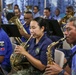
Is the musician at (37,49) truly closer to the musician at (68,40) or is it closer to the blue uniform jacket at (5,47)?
the blue uniform jacket at (5,47)

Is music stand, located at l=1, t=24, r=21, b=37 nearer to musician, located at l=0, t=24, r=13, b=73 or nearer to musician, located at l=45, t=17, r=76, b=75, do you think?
musician, located at l=0, t=24, r=13, b=73

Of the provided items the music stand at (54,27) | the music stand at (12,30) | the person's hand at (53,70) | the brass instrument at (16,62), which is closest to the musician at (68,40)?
the person's hand at (53,70)

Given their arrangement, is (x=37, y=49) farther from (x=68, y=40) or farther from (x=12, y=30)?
(x=12, y=30)

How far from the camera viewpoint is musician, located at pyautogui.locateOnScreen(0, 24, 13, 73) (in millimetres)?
2734

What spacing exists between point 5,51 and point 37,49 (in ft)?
1.34

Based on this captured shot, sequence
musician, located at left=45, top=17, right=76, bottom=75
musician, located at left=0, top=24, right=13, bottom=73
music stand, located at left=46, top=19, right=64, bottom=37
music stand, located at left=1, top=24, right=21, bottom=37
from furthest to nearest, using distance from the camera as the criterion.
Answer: music stand, located at left=46, top=19, right=64, bottom=37 → music stand, located at left=1, top=24, right=21, bottom=37 → musician, located at left=0, top=24, right=13, bottom=73 → musician, located at left=45, top=17, right=76, bottom=75

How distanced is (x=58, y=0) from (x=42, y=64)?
18.4ft

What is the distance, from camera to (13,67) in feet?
9.27

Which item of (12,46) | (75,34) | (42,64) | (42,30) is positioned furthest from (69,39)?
(12,46)

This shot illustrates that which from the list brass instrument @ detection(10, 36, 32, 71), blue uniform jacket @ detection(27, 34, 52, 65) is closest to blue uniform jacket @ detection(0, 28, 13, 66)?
brass instrument @ detection(10, 36, 32, 71)

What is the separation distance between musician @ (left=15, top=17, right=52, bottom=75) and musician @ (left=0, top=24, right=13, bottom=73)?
21 cm

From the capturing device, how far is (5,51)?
2783 mm

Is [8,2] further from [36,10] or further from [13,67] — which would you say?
[13,67]

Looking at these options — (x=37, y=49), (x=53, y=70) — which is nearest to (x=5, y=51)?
(x=37, y=49)
